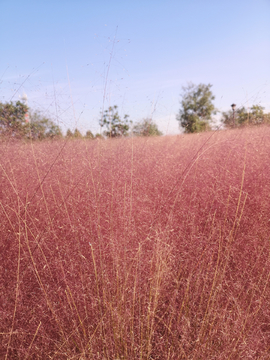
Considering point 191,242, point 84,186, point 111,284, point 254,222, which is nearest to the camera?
point 111,284

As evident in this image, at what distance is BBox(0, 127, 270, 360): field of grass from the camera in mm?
1012

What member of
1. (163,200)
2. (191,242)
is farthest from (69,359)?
(163,200)

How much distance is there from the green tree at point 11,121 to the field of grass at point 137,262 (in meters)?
0.43

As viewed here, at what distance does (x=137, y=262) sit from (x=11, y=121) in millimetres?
2382

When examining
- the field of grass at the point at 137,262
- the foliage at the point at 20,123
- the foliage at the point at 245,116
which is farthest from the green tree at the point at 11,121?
the foliage at the point at 245,116

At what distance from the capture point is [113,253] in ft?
4.21

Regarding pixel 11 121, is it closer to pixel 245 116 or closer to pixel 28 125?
pixel 28 125

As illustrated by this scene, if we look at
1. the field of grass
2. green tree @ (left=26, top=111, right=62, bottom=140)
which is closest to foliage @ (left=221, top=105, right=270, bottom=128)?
the field of grass

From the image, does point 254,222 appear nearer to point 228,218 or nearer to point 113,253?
point 228,218

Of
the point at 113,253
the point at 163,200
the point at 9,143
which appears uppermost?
the point at 9,143

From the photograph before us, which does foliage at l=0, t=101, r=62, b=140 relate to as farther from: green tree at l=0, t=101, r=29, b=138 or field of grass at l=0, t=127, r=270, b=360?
field of grass at l=0, t=127, r=270, b=360

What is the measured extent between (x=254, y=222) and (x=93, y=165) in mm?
1520

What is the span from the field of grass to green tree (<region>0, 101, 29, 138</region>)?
426mm

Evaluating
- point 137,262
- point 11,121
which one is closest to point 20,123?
point 11,121
